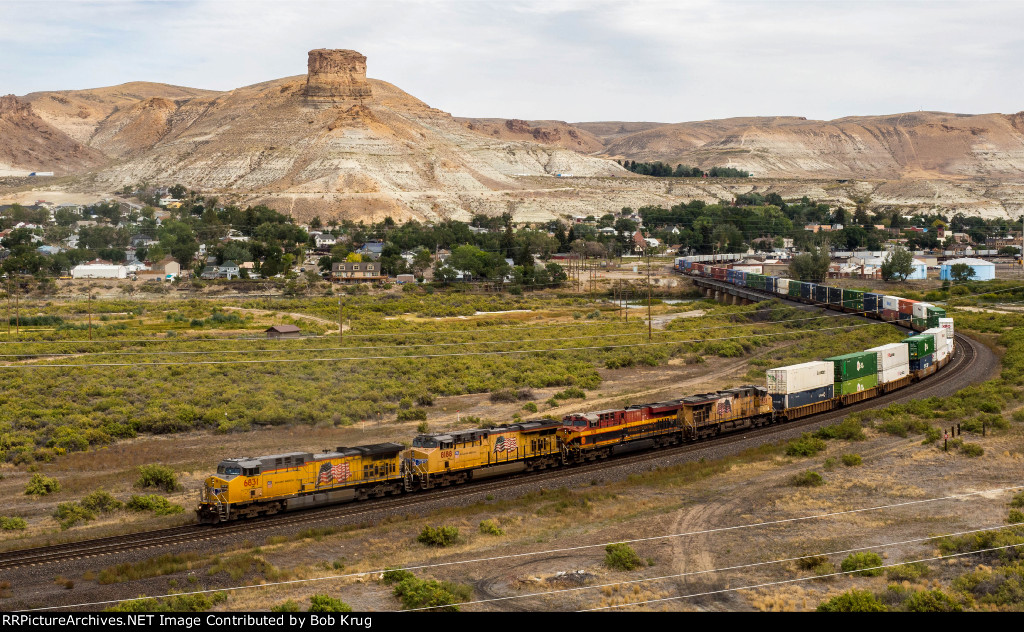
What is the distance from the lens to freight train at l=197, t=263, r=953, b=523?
32688 mm

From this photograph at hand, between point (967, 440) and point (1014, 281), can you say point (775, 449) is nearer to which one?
point (967, 440)

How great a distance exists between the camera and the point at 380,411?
54.2m

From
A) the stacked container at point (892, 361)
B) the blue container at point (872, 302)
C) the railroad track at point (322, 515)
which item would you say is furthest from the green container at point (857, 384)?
the blue container at point (872, 302)

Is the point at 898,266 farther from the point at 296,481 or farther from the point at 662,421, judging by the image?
the point at 296,481

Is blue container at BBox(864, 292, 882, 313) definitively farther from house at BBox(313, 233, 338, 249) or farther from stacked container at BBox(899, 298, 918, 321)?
house at BBox(313, 233, 338, 249)

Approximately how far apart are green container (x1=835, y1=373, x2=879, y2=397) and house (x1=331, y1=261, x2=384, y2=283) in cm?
8260

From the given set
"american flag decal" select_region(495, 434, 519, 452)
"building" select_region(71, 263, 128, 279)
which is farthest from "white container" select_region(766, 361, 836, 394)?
"building" select_region(71, 263, 128, 279)

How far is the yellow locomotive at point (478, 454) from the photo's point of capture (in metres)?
36.6

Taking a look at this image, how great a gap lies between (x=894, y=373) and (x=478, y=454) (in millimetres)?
34428

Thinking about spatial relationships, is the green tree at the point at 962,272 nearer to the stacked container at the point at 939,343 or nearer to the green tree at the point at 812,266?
the green tree at the point at 812,266

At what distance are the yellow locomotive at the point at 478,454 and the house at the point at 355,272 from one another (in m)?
90.4

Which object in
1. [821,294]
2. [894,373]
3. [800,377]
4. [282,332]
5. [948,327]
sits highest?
[821,294]

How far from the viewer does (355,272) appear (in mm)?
129500

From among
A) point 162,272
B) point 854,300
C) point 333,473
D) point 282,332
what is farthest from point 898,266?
point 333,473
